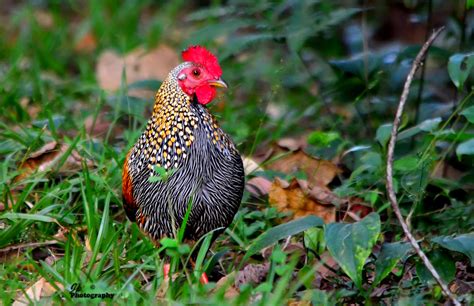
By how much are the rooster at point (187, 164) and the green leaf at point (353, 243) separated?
519 mm

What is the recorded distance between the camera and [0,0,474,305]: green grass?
4.14 meters

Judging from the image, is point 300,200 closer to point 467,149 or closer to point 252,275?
point 252,275

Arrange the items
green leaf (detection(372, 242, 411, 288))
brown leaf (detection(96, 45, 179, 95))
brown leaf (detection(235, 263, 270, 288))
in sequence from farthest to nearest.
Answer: brown leaf (detection(96, 45, 179, 95)), brown leaf (detection(235, 263, 270, 288)), green leaf (detection(372, 242, 411, 288))

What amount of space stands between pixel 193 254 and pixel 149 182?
1.48 ft

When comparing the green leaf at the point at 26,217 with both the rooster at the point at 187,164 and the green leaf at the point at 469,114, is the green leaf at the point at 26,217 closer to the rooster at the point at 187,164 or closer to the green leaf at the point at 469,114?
the rooster at the point at 187,164

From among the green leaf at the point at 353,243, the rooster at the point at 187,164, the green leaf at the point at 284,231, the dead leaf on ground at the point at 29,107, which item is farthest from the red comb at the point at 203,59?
the dead leaf on ground at the point at 29,107

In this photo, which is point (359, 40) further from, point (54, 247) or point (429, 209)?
point (54, 247)

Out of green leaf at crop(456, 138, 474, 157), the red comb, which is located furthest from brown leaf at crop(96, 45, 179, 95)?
green leaf at crop(456, 138, 474, 157)

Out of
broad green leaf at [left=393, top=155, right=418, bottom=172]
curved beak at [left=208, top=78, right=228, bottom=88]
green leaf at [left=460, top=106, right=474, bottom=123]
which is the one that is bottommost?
broad green leaf at [left=393, top=155, right=418, bottom=172]

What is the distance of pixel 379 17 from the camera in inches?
358

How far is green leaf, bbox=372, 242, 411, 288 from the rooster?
0.70 m

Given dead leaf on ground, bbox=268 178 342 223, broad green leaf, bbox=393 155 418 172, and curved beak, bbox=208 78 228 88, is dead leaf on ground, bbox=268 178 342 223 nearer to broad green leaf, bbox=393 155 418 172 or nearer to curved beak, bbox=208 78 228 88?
broad green leaf, bbox=393 155 418 172

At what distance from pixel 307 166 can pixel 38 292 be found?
2.03 metres

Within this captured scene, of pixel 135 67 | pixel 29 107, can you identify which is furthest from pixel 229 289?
pixel 135 67
